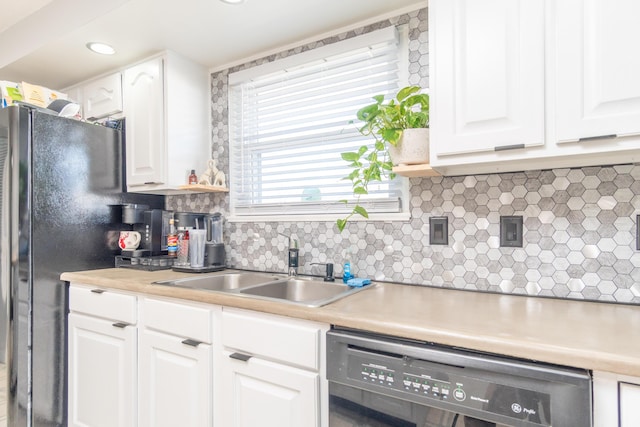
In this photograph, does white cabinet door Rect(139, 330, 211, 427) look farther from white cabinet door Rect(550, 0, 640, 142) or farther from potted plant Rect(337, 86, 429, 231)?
white cabinet door Rect(550, 0, 640, 142)

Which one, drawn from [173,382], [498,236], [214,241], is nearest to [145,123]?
[214,241]

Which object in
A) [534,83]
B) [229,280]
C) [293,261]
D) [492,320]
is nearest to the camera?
[492,320]

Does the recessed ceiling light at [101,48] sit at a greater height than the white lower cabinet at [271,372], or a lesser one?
greater

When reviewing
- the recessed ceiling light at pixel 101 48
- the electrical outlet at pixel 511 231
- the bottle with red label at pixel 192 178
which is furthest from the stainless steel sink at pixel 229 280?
the recessed ceiling light at pixel 101 48

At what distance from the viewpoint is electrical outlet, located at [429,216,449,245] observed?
158cm

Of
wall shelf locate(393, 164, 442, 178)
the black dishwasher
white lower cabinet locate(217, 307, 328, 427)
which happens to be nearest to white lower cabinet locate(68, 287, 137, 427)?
white lower cabinet locate(217, 307, 328, 427)

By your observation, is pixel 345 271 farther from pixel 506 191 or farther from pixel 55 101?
pixel 55 101

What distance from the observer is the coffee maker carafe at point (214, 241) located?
2076 millimetres

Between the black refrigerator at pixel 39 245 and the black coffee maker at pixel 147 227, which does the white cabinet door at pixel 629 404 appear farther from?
the black refrigerator at pixel 39 245

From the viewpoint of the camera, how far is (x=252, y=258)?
7.00 ft

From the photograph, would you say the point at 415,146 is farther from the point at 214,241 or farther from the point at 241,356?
the point at 214,241

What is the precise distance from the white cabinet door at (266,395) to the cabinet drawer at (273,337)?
0.04 metres

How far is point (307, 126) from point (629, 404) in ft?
5.58

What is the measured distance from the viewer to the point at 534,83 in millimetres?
1135
